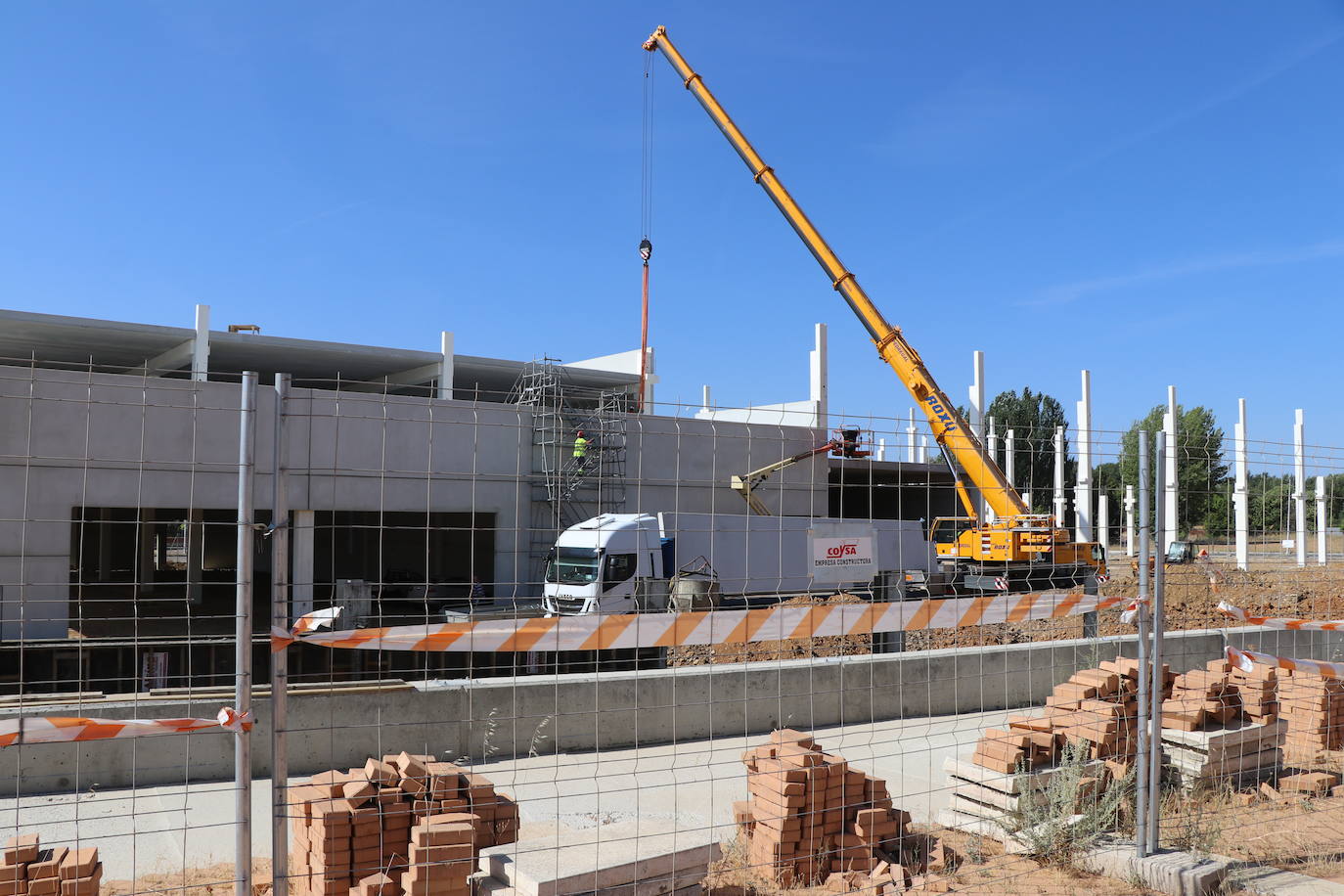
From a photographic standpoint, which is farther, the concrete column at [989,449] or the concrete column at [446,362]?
the concrete column at [446,362]

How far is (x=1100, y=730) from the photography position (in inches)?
300

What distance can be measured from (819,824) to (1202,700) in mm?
4021

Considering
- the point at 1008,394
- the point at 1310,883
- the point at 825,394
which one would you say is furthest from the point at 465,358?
the point at 1008,394

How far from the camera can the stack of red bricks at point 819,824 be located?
6.18m

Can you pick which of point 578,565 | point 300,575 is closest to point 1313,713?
point 300,575

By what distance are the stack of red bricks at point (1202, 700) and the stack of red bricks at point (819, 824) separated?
294cm

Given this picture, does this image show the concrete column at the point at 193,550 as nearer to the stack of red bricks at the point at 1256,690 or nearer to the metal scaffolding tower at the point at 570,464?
the metal scaffolding tower at the point at 570,464

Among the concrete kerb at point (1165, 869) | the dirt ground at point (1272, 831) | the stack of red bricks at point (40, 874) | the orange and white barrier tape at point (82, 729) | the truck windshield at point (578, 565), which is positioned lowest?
the dirt ground at point (1272, 831)

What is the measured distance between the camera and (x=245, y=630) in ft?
13.5

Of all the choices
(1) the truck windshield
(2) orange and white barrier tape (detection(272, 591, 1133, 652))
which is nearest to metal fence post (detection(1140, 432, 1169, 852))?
(2) orange and white barrier tape (detection(272, 591, 1133, 652))

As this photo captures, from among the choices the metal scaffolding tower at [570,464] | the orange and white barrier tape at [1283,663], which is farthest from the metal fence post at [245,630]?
the metal scaffolding tower at [570,464]

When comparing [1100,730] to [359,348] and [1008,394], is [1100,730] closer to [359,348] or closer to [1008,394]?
[359,348]

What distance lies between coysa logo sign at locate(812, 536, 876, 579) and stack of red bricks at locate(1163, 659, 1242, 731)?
15.3 ft

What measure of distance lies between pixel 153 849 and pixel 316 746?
2.01 meters
